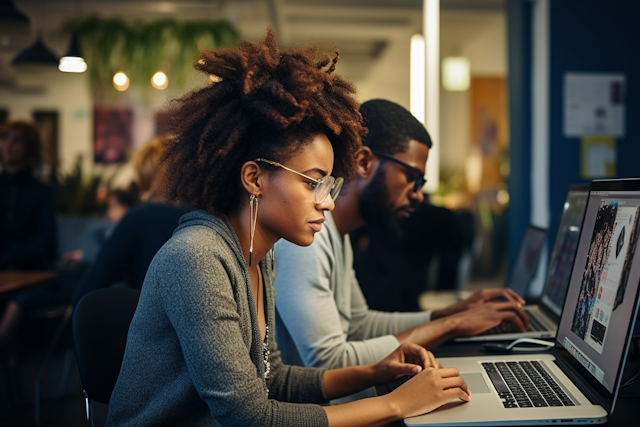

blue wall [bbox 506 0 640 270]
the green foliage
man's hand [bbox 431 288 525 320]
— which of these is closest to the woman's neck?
man's hand [bbox 431 288 525 320]

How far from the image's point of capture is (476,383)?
43.8 inches

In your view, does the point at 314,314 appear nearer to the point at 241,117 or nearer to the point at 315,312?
the point at 315,312

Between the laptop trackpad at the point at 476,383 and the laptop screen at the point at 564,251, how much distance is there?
559 millimetres

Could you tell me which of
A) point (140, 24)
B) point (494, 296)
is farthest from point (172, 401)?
point (140, 24)

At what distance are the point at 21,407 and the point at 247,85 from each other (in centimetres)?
282

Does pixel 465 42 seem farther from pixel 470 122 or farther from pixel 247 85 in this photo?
pixel 247 85

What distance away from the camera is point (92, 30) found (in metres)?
6.08

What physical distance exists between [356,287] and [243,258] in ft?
2.51

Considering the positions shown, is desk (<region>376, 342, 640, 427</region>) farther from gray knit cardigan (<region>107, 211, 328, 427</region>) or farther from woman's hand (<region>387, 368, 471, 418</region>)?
gray knit cardigan (<region>107, 211, 328, 427</region>)

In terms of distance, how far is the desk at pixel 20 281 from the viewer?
8.73 ft

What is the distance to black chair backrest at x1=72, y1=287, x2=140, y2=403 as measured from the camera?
1.30 metres

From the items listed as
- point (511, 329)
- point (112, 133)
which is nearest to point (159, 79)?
point (112, 133)

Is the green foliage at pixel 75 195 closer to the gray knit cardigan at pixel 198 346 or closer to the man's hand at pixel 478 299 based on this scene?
the man's hand at pixel 478 299

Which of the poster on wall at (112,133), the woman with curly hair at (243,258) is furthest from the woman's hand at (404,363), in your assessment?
the poster on wall at (112,133)
